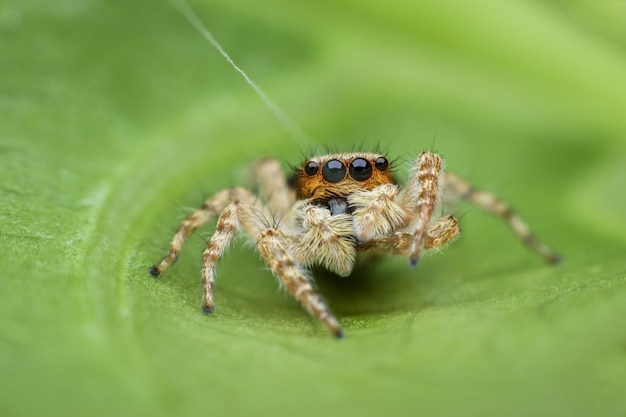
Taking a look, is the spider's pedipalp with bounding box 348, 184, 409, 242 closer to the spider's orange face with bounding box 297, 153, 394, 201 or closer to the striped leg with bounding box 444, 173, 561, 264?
the spider's orange face with bounding box 297, 153, 394, 201

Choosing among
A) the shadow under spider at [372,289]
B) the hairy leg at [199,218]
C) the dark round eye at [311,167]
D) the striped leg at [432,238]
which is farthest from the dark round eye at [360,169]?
the hairy leg at [199,218]

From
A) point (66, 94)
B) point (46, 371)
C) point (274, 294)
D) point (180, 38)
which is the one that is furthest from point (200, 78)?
point (46, 371)

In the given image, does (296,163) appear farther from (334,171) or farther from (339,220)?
(339,220)

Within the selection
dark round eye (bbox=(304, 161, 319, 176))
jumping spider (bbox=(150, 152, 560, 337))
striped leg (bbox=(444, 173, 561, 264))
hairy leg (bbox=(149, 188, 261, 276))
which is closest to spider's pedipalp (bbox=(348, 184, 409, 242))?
jumping spider (bbox=(150, 152, 560, 337))

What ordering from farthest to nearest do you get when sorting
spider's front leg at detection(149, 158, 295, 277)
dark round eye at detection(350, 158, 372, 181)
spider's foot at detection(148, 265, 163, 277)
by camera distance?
1. dark round eye at detection(350, 158, 372, 181)
2. spider's front leg at detection(149, 158, 295, 277)
3. spider's foot at detection(148, 265, 163, 277)

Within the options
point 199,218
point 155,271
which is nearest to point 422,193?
point 199,218

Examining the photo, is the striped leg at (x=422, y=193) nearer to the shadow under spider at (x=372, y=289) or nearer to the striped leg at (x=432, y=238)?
the striped leg at (x=432, y=238)
